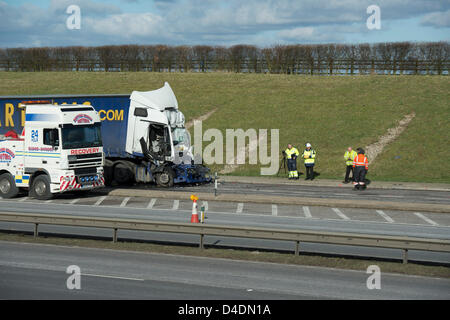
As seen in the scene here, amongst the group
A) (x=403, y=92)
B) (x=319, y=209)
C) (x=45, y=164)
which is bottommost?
(x=319, y=209)

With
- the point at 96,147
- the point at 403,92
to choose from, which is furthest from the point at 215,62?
the point at 96,147

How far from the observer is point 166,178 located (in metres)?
26.8

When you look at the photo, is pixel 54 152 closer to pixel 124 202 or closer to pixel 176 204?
pixel 124 202

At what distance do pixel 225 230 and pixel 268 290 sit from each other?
10.7ft

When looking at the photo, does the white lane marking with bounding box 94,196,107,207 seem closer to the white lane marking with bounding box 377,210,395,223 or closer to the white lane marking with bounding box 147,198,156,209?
the white lane marking with bounding box 147,198,156,209

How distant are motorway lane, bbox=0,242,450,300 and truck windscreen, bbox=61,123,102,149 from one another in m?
8.26

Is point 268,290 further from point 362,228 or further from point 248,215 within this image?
point 248,215

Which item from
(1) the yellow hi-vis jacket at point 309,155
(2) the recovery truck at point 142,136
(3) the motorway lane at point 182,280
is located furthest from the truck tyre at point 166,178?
(3) the motorway lane at point 182,280

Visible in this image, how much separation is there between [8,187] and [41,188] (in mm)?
1659

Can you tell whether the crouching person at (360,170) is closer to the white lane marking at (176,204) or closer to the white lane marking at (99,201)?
the white lane marking at (176,204)

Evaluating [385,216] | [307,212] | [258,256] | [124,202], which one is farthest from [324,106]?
[258,256]

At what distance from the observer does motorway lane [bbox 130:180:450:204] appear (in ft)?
79.2

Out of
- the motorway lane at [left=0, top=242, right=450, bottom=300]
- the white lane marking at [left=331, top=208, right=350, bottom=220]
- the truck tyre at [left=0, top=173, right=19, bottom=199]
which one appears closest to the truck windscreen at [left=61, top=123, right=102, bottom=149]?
the truck tyre at [left=0, top=173, right=19, bottom=199]

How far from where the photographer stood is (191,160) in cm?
2772
